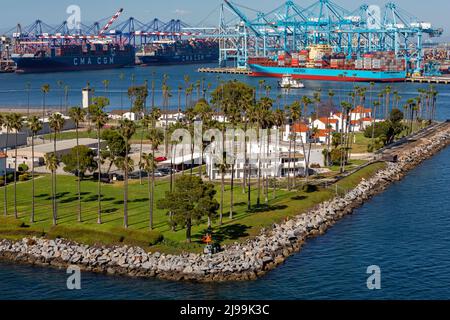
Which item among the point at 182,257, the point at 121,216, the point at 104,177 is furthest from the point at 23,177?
the point at 182,257

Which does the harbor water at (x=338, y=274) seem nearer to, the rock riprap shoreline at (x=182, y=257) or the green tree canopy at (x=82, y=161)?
the rock riprap shoreline at (x=182, y=257)

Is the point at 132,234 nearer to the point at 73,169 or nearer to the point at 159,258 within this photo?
Answer: the point at 159,258

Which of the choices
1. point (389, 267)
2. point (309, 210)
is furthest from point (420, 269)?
point (309, 210)

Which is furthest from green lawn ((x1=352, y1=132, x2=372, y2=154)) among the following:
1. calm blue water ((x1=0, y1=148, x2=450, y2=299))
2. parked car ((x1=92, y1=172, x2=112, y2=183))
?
parked car ((x1=92, y1=172, x2=112, y2=183))

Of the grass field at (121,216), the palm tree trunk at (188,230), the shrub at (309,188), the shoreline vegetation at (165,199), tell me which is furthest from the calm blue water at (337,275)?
the shrub at (309,188)

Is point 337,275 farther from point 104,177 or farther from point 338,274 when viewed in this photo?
point 104,177
